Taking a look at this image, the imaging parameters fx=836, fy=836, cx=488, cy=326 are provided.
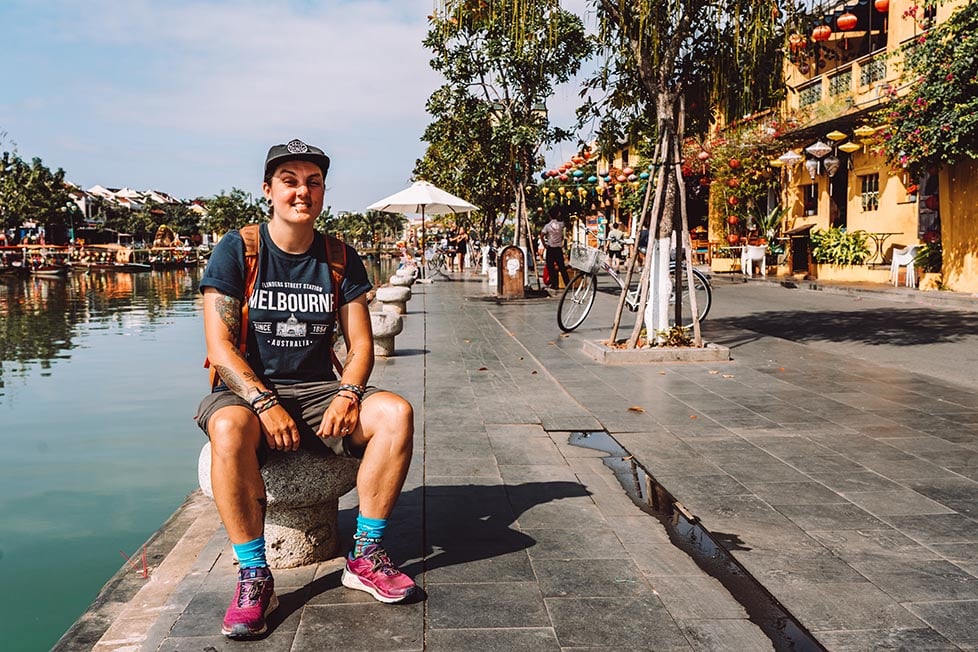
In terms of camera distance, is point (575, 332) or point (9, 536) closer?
point (9, 536)

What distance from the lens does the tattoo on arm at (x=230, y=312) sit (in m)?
3.15

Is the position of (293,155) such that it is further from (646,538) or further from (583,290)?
(583,290)

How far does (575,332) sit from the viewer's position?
11586 millimetres

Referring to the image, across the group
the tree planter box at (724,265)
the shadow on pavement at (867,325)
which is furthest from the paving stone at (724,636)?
the tree planter box at (724,265)

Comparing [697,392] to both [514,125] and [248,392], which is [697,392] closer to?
[248,392]

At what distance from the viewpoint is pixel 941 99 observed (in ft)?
53.0

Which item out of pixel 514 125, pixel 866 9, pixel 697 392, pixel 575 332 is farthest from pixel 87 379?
pixel 866 9

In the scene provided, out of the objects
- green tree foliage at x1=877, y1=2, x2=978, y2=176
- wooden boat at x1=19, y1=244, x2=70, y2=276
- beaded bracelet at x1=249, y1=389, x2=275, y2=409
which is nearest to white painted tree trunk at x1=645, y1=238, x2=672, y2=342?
beaded bracelet at x1=249, y1=389, x2=275, y2=409

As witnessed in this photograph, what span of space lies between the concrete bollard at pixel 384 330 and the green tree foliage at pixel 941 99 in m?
12.3

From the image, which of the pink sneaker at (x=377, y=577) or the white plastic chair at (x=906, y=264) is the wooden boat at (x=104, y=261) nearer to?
the white plastic chair at (x=906, y=264)

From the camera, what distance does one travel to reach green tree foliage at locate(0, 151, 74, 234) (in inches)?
2211

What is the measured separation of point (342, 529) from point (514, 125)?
15.6m

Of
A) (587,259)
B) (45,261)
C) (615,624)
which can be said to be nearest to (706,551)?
(615,624)

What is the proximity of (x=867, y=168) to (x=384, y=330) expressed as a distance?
58.5 feet
